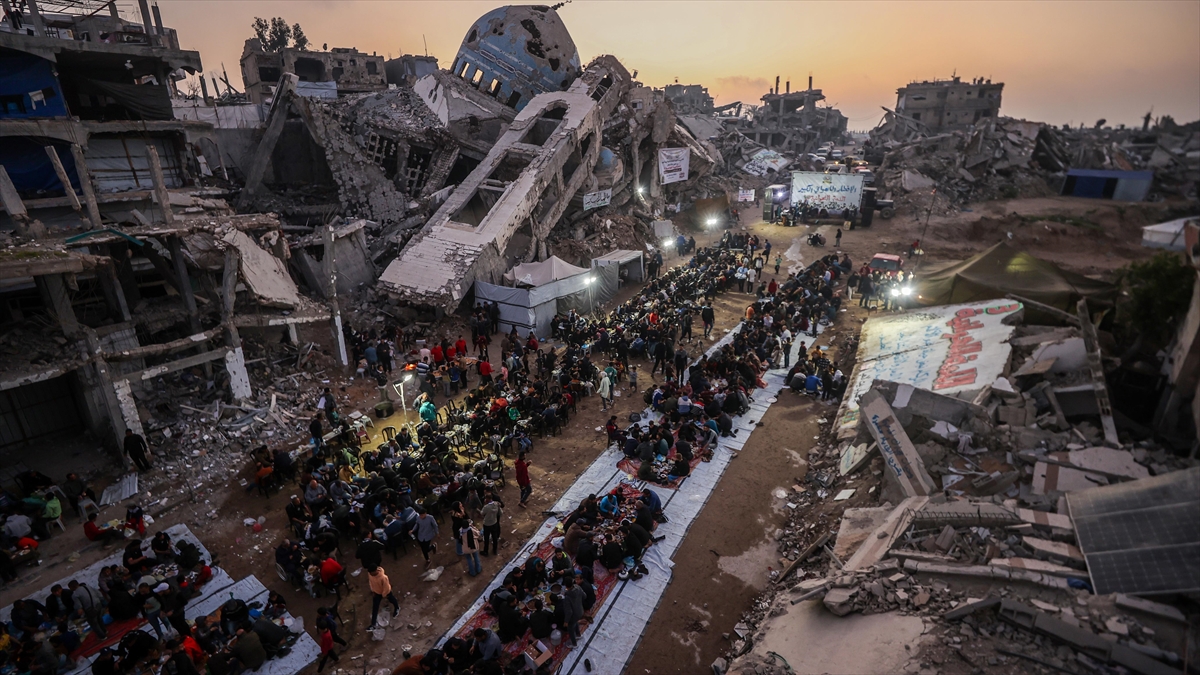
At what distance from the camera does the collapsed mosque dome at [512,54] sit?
3116 cm

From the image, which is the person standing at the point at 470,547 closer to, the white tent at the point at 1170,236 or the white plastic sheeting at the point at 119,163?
the white tent at the point at 1170,236

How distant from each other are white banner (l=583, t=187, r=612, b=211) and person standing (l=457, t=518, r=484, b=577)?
68.6 feet

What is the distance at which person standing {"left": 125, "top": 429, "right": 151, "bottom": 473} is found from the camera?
1205 cm

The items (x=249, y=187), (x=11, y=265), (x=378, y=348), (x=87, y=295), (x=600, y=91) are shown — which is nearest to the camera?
(x=11, y=265)

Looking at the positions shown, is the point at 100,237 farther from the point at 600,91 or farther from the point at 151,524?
the point at 600,91

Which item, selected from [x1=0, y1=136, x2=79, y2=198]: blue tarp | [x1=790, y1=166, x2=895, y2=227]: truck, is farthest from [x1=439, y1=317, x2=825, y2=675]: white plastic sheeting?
[x1=790, y1=166, x2=895, y2=227]: truck

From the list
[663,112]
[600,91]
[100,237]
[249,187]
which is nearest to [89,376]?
[100,237]

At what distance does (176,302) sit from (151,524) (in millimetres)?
6909

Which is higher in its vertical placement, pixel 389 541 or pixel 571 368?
pixel 571 368

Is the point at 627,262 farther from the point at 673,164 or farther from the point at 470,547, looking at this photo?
the point at 470,547

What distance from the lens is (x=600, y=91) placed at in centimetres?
2981

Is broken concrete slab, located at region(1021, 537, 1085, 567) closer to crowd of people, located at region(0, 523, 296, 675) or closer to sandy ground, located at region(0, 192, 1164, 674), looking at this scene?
sandy ground, located at region(0, 192, 1164, 674)

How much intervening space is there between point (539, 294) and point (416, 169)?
40.8ft

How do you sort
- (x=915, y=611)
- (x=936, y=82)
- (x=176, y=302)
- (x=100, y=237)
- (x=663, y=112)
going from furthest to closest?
(x=936, y=82)
(x=663, y=112)
(x=176, y=302)
(x=100, y=237)
(x=915, y=611)
